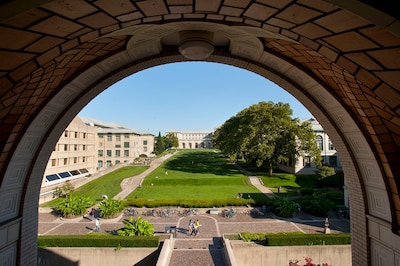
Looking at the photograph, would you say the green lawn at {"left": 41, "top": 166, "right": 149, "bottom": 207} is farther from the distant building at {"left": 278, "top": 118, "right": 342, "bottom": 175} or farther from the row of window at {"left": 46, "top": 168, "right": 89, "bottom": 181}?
the distant building at {"left": 278, "top": 118, "right": 342, "bottom": 175}

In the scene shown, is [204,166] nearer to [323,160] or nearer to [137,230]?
[323,160]

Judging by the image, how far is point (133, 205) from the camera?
20.9 meters

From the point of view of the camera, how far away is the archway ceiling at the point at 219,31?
2.06 metres

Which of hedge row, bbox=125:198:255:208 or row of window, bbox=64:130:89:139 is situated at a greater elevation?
row of window, bbox=64:130:89:139

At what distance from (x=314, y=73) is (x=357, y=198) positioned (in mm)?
3096

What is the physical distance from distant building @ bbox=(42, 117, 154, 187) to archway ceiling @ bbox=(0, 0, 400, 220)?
685 inches

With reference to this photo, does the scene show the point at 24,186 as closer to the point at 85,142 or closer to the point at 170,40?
the point at 170,40

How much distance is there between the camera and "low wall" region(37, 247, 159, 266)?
38.9ft

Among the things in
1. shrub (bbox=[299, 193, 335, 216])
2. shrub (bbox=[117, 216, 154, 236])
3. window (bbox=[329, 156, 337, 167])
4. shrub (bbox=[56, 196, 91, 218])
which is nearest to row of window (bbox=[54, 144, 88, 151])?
shrub (bbox=[56, 196, 91, 218])

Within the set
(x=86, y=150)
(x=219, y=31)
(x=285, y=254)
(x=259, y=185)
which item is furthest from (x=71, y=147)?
(x=219, y=31)

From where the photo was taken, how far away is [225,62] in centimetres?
566

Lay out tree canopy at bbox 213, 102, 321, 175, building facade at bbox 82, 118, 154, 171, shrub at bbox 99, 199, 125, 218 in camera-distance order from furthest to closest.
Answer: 1. building facade at bbox 82, 118, 154, 171
2. tree canopy at bbox 213, 102, 321, 175
3. shrub at bbox 99, 199, 125, 218

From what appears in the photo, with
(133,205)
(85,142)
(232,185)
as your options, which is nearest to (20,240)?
(133,205)

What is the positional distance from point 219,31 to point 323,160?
3888 centimetres
